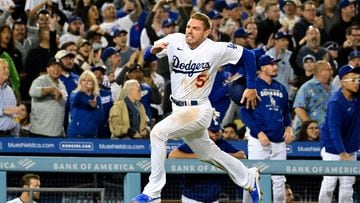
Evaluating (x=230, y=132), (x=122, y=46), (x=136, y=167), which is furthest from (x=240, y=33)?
(x=136, y=167)

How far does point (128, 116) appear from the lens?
1850 centimetres

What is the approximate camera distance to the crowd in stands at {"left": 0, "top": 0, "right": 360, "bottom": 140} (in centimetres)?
1836

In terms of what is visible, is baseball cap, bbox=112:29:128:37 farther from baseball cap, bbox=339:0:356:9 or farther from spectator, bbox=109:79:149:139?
baseball cap, bbox=339:0:356:9

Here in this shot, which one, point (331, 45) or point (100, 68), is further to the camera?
point (331, 45)

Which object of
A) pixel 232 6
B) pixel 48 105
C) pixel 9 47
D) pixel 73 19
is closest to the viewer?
pixel 48 105

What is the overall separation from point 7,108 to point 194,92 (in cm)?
501

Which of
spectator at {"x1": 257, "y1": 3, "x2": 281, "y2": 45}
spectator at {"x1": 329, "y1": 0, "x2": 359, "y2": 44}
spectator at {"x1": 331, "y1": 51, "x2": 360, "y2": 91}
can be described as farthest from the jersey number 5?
spectator at {"x1": 329, "y1": 0, "x2": 359, "y2": 44}

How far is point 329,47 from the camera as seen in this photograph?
2162 centimetres

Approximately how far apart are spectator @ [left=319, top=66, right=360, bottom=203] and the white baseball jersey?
111 inches

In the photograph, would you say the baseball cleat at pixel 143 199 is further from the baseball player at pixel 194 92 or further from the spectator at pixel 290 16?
the spectator at pixel 290 16

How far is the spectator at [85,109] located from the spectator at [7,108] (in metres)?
0.76

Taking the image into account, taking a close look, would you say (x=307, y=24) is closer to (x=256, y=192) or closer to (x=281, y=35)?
(x=281, y=35)

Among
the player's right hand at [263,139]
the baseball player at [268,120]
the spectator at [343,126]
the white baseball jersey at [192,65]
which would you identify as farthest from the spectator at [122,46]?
the white baseball jersey at [192,65]

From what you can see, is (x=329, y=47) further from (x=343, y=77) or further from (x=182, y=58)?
(x=182, y=58)
